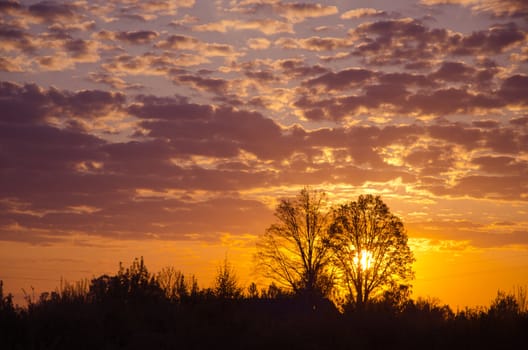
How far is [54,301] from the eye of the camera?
2794 centimetres

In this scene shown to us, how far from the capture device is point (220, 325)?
2634 centimetres

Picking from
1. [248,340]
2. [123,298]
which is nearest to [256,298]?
[123,298]

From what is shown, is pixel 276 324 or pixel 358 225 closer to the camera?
pixel 276 324

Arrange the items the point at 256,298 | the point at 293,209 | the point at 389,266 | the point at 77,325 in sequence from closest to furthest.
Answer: the point at 77,325 → the point at 256,298 → the point at 389,266 → the point at 293,209

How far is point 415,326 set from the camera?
1013 inches

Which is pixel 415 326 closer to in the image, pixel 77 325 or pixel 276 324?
pixel 276 324

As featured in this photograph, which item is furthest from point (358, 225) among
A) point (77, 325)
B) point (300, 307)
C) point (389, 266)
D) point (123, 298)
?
point (77, 325)

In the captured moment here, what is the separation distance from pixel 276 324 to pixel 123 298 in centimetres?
690

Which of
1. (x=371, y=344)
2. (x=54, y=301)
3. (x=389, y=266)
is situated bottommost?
(x=371, y=344)

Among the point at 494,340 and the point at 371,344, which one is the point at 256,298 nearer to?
the point at 371,344

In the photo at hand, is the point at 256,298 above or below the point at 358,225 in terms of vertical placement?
below

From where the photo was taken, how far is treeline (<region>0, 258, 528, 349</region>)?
24.3 m

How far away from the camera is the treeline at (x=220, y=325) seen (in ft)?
79.8

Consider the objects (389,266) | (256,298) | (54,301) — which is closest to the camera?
(54,301)
